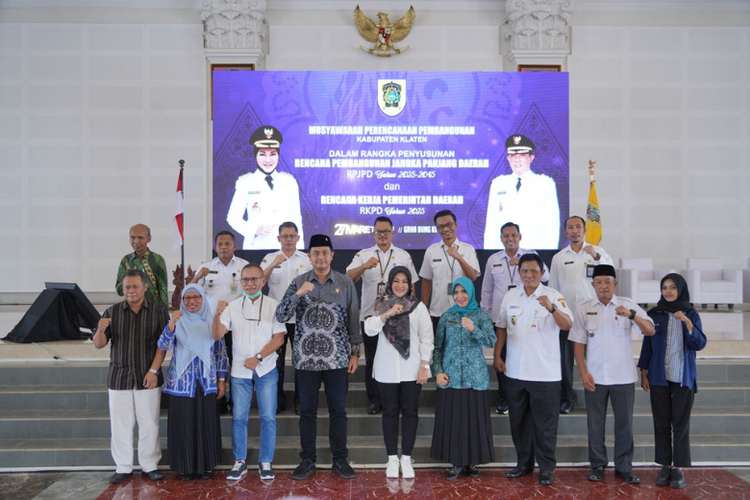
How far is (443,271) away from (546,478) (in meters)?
1.65

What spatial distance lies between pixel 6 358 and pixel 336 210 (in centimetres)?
362

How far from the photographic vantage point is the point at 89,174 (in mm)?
9398

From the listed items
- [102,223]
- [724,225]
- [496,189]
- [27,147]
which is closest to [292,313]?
[496,189]

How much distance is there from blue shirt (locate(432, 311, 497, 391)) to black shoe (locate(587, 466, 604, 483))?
2.92 ft

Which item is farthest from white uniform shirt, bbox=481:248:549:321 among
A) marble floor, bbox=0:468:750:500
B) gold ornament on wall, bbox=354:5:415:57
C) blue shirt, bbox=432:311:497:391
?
gold ornament on wall, bbox=354:5:415:57

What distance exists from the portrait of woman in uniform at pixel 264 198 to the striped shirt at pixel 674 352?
432 centimetres

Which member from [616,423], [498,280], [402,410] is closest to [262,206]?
[498,280]

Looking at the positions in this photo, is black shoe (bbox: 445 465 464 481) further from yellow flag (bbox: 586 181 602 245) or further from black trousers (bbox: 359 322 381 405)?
yellow flag (bbox: 586 181 602 245)

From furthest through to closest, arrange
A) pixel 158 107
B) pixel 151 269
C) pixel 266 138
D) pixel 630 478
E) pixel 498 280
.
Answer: pixel 158 107 < pixel 266 138 < pixel 151 269 < pixel 498 280 < pixel 630 478

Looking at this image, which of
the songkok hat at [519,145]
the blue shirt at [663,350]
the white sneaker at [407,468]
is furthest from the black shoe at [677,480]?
the songkok hat at [519,145]

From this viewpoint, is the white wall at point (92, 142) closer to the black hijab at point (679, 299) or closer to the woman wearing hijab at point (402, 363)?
the woman wearing hijab at point (402, 363)

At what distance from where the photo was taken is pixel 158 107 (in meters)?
9.39

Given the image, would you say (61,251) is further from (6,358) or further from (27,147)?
(6,358)

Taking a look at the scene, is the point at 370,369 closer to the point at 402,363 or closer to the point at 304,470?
the point at 402,363
